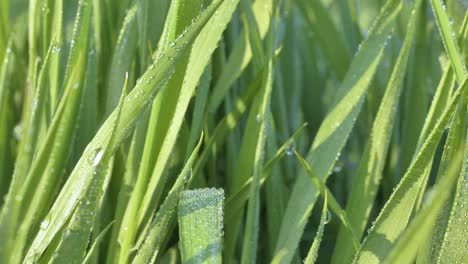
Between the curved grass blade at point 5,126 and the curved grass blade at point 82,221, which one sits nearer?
the curved grass blade at point 82,221

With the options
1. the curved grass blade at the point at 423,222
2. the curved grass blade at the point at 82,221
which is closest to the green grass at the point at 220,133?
the curved grass blade at the point at 82,221

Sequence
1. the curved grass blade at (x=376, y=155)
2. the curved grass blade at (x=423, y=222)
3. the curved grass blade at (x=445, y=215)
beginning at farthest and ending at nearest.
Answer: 1. the curved grass blade at (x=376, y=155)
2. the curved grass blade at (x=445, y=215)
3. the curved grass blade at (x=423, y=222)

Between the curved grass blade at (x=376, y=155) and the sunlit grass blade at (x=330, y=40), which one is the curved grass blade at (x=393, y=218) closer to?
the curved grass blade at (x=376, y=155)

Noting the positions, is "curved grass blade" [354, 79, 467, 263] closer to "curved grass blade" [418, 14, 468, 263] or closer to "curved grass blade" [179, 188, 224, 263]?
"curved grass blade" [418, 14, 468, 263]

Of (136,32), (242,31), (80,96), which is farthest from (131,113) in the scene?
(242,31)

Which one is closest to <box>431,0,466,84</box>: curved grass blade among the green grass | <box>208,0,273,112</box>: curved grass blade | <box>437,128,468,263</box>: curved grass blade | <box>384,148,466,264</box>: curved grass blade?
the green grass

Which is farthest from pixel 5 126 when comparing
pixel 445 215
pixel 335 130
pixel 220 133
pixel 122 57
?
pixel 445 215

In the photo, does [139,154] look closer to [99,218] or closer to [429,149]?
[99,218]
